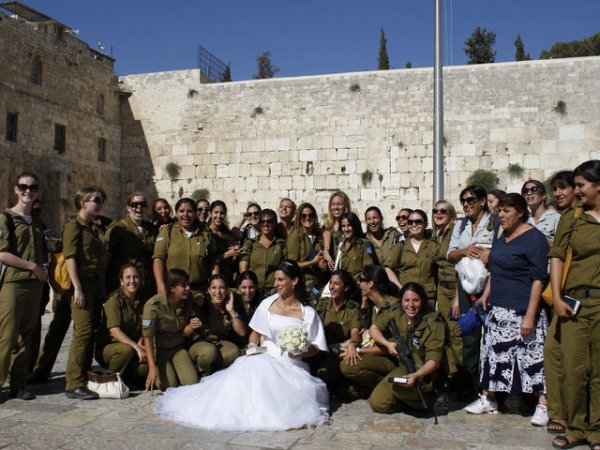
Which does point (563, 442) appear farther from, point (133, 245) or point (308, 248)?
point (133, 245)

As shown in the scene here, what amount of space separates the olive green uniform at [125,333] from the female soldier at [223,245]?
3.94ft

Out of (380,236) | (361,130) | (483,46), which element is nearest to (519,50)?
(483,46)

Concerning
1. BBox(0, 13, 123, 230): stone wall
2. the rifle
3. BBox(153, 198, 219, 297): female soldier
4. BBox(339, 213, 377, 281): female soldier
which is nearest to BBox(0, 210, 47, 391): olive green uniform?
BBox(153, 198, 219, 297): female soldier

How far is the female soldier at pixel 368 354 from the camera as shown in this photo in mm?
5188

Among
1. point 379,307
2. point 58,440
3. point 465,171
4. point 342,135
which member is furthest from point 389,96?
point 58,440

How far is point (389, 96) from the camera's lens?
57.3 feet

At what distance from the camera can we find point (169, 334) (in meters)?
5.54

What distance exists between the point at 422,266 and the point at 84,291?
3.25 meters

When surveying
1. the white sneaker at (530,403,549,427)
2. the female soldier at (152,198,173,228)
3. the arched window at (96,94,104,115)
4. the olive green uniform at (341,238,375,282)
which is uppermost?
the arched window at (96,94,104,115)

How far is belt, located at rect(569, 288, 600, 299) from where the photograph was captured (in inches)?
154

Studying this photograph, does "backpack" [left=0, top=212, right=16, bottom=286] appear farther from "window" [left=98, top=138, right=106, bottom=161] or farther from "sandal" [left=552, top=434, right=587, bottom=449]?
"window" [left=98, top=138, right=106, bottom=161]

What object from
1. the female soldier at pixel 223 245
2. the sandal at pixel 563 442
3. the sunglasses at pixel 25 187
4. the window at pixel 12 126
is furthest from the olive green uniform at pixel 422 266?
the window at pixel 12 126

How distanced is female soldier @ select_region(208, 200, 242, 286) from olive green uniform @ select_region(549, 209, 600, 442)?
11.9 ft

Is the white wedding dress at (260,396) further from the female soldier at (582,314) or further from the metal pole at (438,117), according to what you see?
the metal pole at (438,117)
